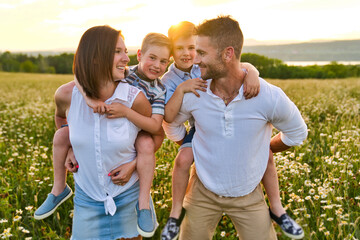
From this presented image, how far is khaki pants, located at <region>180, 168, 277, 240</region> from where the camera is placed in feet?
10.5

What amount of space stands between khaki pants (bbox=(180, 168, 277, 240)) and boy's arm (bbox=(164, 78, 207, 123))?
68 centimetres

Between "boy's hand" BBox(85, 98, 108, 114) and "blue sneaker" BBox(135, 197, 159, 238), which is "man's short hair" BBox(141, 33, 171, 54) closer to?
"boy's hand" BBox(85, 98, 108, 114)

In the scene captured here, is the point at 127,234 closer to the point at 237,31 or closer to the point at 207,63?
the point at 207,63

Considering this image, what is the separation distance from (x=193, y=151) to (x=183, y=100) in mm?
487

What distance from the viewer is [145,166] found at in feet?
10.4

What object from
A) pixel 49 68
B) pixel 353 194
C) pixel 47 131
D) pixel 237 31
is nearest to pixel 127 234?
pixel 237 31

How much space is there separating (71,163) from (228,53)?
1817mm

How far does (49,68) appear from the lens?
90.1 metres

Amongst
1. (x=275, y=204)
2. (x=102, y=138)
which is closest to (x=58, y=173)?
(x=102, y=138)

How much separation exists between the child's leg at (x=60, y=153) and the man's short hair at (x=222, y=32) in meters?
1.63

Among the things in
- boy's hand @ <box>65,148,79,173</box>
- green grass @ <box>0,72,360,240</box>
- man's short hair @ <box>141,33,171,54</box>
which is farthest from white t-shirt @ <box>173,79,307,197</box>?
boy's hand @ <box>65,148,79,173</box>

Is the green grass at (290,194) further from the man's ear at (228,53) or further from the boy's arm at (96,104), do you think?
the man's ear at (228,53)

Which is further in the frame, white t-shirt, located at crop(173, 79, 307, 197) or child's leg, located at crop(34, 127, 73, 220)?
child's leg, located at crop(34, 127, 73, 220)

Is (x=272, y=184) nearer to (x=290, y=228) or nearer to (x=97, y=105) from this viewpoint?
(x=290, y=228)
